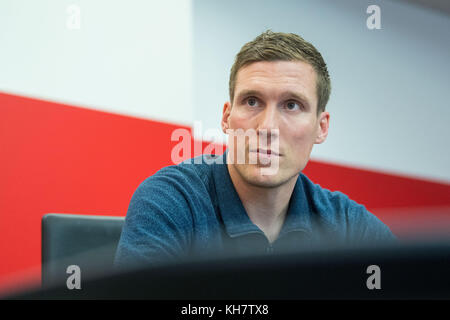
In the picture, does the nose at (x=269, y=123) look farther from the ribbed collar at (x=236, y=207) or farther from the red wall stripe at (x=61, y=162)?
the red wall stripe at (x=61, y=162)

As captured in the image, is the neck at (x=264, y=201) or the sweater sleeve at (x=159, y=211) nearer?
the sweater sleeve at (x=159, y=211)

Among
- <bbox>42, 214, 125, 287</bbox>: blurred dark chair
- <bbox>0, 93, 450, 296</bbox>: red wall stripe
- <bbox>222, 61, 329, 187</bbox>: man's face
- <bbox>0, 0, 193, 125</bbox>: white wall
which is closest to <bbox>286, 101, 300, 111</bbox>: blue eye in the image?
<bbox>222, 61, 329, 187</bbox>: man's face

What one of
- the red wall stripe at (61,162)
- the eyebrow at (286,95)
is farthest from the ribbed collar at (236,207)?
the red wall stripe at (61,162)

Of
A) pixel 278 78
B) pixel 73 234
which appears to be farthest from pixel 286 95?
pixel 73 234

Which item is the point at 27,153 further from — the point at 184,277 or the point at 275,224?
the point at 184,277

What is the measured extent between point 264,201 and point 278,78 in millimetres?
181

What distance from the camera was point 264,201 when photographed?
Answer: 0.54 metres

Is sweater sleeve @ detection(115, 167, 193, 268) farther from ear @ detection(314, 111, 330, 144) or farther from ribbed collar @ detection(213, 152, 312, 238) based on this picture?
ear @ detection(314, 111, 330, 144)

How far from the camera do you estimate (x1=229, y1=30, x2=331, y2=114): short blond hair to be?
43cm

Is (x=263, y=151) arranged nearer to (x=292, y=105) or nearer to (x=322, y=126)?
(x=292, y=105)

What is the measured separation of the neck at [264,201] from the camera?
512 millimetres
